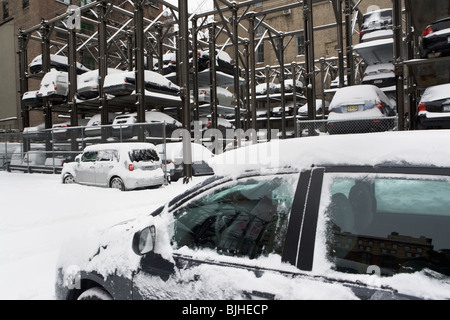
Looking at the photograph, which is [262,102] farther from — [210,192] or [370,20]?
[210,192]

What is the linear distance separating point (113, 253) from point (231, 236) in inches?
33.1

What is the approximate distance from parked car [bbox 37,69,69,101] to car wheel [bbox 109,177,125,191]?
9348mm

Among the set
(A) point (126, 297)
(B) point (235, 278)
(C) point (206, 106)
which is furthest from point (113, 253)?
(C) point (206, 106)

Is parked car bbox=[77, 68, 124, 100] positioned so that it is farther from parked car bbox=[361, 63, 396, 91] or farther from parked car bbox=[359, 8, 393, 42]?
parked car bbox=[361, 63, 396, 91]

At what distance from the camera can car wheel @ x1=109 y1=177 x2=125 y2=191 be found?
10.1 meters

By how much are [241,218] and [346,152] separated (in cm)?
77

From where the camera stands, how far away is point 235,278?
171 centimetres

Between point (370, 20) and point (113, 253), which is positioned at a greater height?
point (370, 20)

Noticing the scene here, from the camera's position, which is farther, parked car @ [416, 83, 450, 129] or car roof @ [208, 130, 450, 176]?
parked car @ [416, 83, 450, 129]

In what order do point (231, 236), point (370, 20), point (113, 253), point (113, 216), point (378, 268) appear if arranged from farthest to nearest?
point (370, 20) < point (113, 216) < point (113, 253) < point (231, 236) < point (378, 268)

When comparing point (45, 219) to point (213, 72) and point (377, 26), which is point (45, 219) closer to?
point (213, 72)

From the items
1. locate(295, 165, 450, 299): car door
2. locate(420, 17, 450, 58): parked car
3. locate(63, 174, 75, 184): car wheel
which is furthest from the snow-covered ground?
locate(420, 17, 450, 58): parked car

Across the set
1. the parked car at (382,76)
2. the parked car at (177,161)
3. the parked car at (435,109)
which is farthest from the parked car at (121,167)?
the parked car at (382,76)

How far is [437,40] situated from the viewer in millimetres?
8672
